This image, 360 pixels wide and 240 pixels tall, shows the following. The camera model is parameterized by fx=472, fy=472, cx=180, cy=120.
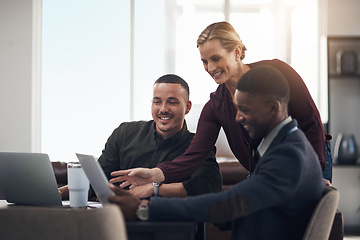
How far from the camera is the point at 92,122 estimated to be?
5438 millimetres

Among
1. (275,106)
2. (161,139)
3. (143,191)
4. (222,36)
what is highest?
(222,36)

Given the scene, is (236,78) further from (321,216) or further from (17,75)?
(17,75)

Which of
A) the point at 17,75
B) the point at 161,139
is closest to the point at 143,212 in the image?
the point at 161,139

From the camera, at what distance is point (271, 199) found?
1.29 metres

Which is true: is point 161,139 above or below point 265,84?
below

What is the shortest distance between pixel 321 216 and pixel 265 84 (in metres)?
0.42

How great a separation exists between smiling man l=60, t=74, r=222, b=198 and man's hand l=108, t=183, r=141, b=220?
2.78 feet

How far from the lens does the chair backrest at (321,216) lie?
1344 millimetres

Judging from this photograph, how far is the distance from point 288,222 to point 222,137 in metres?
3.28

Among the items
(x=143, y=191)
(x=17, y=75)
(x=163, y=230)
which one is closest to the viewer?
(x=163, y=230)

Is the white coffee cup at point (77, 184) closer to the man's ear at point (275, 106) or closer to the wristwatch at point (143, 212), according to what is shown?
the wristwatch at point (143, 212)

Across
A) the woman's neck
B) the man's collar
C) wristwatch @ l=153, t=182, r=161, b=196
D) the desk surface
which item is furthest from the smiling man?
the desk surface

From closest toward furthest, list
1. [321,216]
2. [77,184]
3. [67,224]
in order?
[67,224] → [321,216] → [77,184]

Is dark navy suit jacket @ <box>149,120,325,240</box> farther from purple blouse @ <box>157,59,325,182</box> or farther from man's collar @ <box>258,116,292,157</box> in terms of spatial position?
purple blouse @ <box>157,59,325,182</box>
